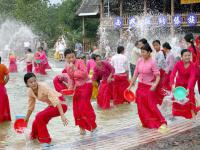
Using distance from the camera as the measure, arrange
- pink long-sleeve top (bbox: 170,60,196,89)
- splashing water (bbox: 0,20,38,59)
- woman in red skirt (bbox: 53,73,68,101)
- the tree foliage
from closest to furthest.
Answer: pink long-sleeve top (bbox: 170,60,196,89) < woman in red skirt (bbox: 53,73,68,101) < the tree foliage < splashing water (bbox: 0,20,38,59)

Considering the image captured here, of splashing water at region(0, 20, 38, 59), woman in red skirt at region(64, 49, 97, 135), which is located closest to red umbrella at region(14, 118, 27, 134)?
woman in red skirt at region(64, 49, 97, 135)

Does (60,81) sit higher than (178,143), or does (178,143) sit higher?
(60,81)

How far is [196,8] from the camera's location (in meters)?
28.8

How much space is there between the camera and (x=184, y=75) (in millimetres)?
8547

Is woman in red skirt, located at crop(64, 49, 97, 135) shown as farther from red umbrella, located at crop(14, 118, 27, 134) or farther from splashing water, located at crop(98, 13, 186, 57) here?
splashing water, located at crop(98, 13, 186, 57)

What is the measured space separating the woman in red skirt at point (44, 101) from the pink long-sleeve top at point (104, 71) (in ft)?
11.0

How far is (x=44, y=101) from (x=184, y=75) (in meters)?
2.63

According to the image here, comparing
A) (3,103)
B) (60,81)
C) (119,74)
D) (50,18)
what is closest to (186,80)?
(119,74)

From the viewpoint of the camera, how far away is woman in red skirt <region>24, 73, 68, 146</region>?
729 cm

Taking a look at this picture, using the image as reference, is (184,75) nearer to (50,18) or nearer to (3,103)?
(3,103)

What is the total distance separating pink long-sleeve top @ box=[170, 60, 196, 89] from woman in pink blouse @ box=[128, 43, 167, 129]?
0.45 meters

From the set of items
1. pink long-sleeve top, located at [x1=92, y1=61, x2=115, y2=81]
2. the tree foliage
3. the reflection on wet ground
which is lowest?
the reflection on wet ground

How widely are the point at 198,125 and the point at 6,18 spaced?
134 ft

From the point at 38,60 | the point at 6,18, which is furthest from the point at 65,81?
the point at 6,18
